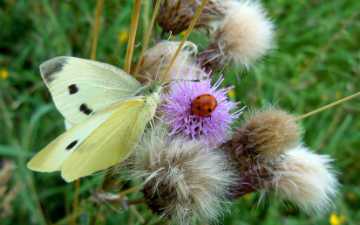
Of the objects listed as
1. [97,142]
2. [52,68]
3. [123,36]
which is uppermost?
[52,68]

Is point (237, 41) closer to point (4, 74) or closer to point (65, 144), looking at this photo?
point (65, 144)

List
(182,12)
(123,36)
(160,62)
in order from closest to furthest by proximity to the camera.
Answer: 1. (160,62)
2. (182,12)
3. (123,36)

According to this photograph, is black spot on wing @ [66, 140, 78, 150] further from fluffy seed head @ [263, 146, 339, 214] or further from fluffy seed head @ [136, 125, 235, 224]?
fluffy seed head @ [263, 146, 339, 214]

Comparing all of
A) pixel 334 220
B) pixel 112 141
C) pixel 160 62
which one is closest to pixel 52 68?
pixel 112 141

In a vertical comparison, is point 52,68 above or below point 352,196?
above

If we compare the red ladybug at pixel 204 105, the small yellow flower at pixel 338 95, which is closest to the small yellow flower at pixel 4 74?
the red ladybug at pixel 204 105

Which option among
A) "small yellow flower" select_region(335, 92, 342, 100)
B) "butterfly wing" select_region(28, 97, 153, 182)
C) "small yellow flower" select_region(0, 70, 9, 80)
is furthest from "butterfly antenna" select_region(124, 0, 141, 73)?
"small yellow flower" select_region(335, 92, 342, 100)

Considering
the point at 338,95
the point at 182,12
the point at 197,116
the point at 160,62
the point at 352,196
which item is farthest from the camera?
the point at 338,95
